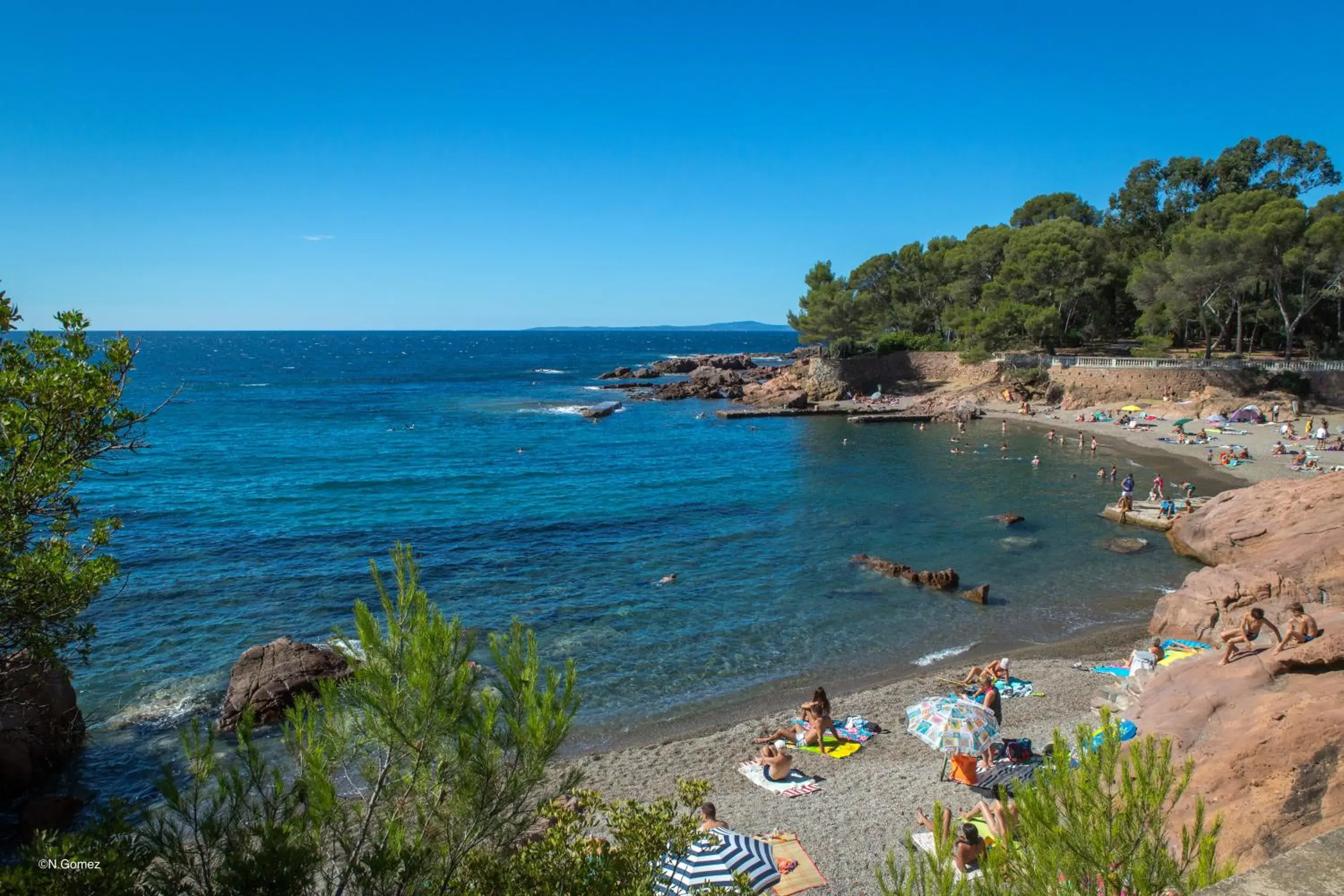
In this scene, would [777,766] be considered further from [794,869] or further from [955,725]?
[794,869]

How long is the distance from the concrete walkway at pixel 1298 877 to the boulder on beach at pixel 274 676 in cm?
1468

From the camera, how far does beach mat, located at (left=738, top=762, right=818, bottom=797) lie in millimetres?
13227

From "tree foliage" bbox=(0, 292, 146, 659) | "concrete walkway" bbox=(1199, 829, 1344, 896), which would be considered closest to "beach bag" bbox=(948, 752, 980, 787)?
"concrete walkway" bbox=(1199, 829, 1344, 896)

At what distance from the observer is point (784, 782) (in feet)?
44.6

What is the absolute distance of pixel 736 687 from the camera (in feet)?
59.3

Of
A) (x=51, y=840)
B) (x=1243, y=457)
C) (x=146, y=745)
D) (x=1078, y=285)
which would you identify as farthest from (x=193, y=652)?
(x=1078, y=285)

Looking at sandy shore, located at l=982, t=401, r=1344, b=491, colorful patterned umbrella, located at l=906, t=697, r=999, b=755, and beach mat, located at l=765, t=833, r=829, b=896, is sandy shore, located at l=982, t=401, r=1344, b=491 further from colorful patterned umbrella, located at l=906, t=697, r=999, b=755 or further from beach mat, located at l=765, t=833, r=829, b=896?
beach mat, located at l=765, t=833, r=829, b=896

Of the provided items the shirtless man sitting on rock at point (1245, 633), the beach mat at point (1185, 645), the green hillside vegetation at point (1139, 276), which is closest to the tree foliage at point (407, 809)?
the shirtless man sitting on rock at point (1245, 633)

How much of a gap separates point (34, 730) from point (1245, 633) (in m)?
20.6

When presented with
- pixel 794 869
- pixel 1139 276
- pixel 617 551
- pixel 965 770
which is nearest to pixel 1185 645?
pixel 965 770

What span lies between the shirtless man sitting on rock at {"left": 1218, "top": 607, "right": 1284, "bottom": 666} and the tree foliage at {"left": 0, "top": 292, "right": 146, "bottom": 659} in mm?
15278

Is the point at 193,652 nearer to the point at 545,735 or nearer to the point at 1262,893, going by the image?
the point at 545,735

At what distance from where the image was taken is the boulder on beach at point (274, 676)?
15781 millimetres

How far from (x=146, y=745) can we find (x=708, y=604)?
13.5m
